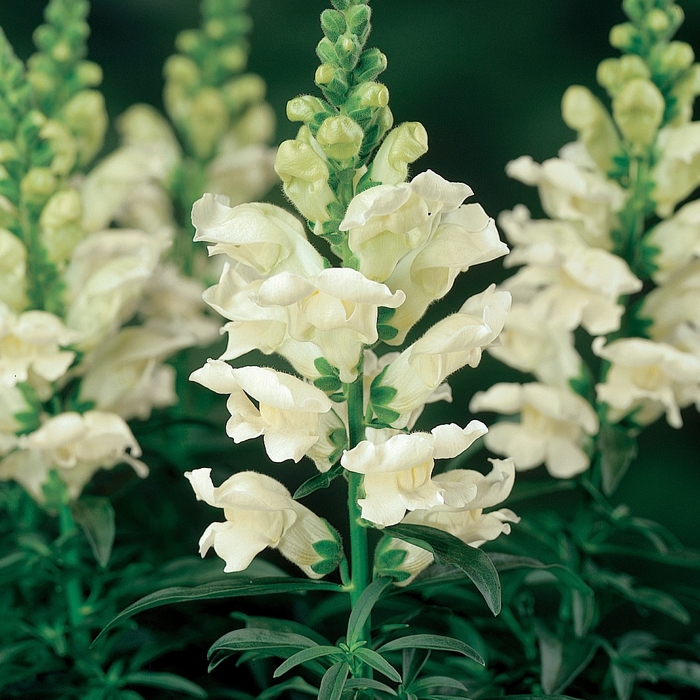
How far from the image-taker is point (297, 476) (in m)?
2.01

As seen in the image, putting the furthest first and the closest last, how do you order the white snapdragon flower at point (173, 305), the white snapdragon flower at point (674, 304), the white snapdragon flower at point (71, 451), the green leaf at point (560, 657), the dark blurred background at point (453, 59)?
the dark blurred background at point (453, 59) → the white snapdragon flower at point (173, 305) → the white snapdragon flower at point (674, 304) → the white snapdragon flower at point (71, 451) → the green leaf at point (560, 657)

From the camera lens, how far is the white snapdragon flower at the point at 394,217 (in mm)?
736

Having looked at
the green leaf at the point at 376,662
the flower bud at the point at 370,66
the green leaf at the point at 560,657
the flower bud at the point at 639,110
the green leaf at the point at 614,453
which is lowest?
the green leaf at the point at 560,657

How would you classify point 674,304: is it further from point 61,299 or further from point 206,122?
point 206,122

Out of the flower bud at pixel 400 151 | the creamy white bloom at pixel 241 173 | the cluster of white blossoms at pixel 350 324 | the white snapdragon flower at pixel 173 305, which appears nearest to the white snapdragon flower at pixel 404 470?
the cluster of white blossoms at pixel 350 324

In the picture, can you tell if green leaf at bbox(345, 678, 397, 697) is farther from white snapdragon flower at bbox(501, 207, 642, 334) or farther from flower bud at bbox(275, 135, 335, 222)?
white snapdragon flower at bbox(501, 207, 642, 334)

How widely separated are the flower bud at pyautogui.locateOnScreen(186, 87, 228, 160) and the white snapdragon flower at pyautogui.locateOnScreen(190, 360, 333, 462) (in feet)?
3.05

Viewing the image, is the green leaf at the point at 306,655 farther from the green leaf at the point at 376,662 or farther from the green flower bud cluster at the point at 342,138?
the green flower bud cluster at the point at 342,138

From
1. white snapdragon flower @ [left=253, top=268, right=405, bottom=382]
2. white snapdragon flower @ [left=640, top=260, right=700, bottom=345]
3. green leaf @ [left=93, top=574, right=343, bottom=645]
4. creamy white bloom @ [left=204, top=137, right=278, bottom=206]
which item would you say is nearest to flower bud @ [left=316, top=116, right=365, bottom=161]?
white snapdragon flower @ [left=253, top=268, right=405, bottom=382]

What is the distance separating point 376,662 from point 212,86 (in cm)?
119

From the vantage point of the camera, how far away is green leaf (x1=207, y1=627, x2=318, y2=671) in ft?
2.53

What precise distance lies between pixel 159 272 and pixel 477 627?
0.62m

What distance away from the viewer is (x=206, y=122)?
→ 1.63 metres

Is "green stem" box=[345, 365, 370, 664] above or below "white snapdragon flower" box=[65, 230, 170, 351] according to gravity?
below
